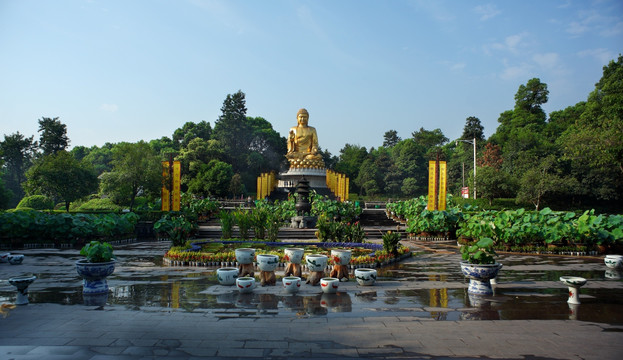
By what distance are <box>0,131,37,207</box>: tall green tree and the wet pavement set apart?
140ft

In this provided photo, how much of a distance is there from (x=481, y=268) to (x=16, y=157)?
A: 52124 millimetres

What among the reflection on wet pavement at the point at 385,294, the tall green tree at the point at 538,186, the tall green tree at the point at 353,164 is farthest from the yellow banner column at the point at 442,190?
the tall green tree at the point at 353,164

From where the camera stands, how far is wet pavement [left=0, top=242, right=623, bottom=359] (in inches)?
188

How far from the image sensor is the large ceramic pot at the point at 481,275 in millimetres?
7332

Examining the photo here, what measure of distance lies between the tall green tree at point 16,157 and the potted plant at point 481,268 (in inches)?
1946

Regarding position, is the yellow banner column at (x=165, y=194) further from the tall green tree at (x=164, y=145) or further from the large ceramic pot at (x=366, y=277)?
the tall green tree at (x=164, y=145)

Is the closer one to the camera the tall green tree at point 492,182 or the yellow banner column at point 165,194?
the yellow banner column at point 165,194

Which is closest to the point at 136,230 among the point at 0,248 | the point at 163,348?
the point at 0,248

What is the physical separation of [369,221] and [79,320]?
19222 mm

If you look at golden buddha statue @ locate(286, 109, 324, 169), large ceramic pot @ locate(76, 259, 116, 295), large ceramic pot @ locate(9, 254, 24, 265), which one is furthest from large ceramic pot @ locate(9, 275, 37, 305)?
golden buddha statue @ locate(286, 109, 324, 169)

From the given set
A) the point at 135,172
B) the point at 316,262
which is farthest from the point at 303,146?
the point at 316,262

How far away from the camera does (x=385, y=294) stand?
7641 millimetres

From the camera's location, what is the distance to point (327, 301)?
709cm

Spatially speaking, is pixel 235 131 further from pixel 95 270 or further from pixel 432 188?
pixel 95 270
